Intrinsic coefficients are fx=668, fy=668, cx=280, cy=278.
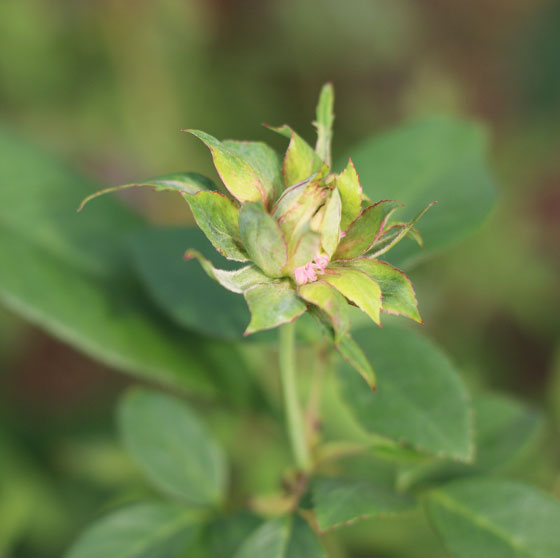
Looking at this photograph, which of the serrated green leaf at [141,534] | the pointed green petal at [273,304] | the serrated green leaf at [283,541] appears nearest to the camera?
the pointed green petal at [273,304]

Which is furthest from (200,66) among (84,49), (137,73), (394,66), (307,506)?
(307,506)

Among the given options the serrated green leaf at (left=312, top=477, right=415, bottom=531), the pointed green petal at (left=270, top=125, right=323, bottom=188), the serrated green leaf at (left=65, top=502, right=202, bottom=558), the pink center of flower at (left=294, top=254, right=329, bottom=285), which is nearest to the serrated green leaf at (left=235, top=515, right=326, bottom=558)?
the serrated green leaf at (left=312, top=477, right=415, bottom=531)

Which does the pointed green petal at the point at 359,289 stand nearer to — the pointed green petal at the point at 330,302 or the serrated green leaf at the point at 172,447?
the pointed green petal at the point at 330,302

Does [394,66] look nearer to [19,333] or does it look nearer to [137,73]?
[137,73]

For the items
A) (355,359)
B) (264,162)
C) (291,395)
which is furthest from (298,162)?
(291,395)

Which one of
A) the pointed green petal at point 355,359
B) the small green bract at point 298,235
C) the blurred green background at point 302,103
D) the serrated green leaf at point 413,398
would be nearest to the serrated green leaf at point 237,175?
the small green bract at point 298,235

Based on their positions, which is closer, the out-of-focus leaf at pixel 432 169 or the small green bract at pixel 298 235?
Result: the small green bract at pixel 298 235

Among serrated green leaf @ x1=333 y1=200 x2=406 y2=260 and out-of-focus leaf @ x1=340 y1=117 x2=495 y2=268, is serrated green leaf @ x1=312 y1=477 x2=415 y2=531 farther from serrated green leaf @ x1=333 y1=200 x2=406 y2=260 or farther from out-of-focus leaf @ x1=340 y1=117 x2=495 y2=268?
out-of-focus leaf @ x1=340 y1=117 x2=495 y2=268
